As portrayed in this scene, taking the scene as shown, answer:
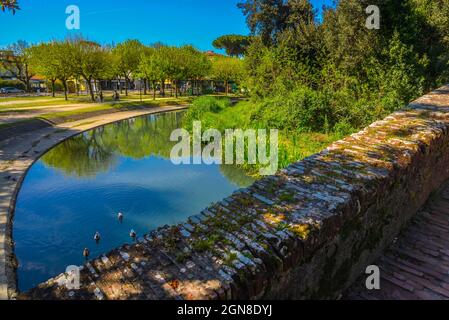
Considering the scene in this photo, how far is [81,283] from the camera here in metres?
2.56

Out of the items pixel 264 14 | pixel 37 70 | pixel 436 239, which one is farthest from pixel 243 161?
pixel 37 70

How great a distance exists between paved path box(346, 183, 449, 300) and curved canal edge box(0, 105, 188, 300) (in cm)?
676

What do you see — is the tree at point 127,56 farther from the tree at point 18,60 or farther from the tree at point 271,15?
the tree at point 271,15

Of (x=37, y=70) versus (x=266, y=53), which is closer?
(x=266, y=53)

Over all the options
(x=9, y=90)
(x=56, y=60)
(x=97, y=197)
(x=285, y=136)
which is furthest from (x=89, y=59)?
(x=285, y=136)

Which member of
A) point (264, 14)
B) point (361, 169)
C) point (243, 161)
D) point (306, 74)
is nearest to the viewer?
point (361, 169)

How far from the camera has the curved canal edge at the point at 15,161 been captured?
738cm

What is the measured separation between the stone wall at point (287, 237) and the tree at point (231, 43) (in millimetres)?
86973

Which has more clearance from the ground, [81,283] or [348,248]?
[81,283]

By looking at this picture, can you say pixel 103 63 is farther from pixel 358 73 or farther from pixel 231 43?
pixel 231 43

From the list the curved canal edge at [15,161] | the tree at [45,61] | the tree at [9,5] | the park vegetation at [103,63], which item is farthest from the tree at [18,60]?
the tree at [9,5]

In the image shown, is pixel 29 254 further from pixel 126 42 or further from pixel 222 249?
pixel 126 42

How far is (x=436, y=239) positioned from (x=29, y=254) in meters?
9.73

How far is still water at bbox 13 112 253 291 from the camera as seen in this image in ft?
29.7
